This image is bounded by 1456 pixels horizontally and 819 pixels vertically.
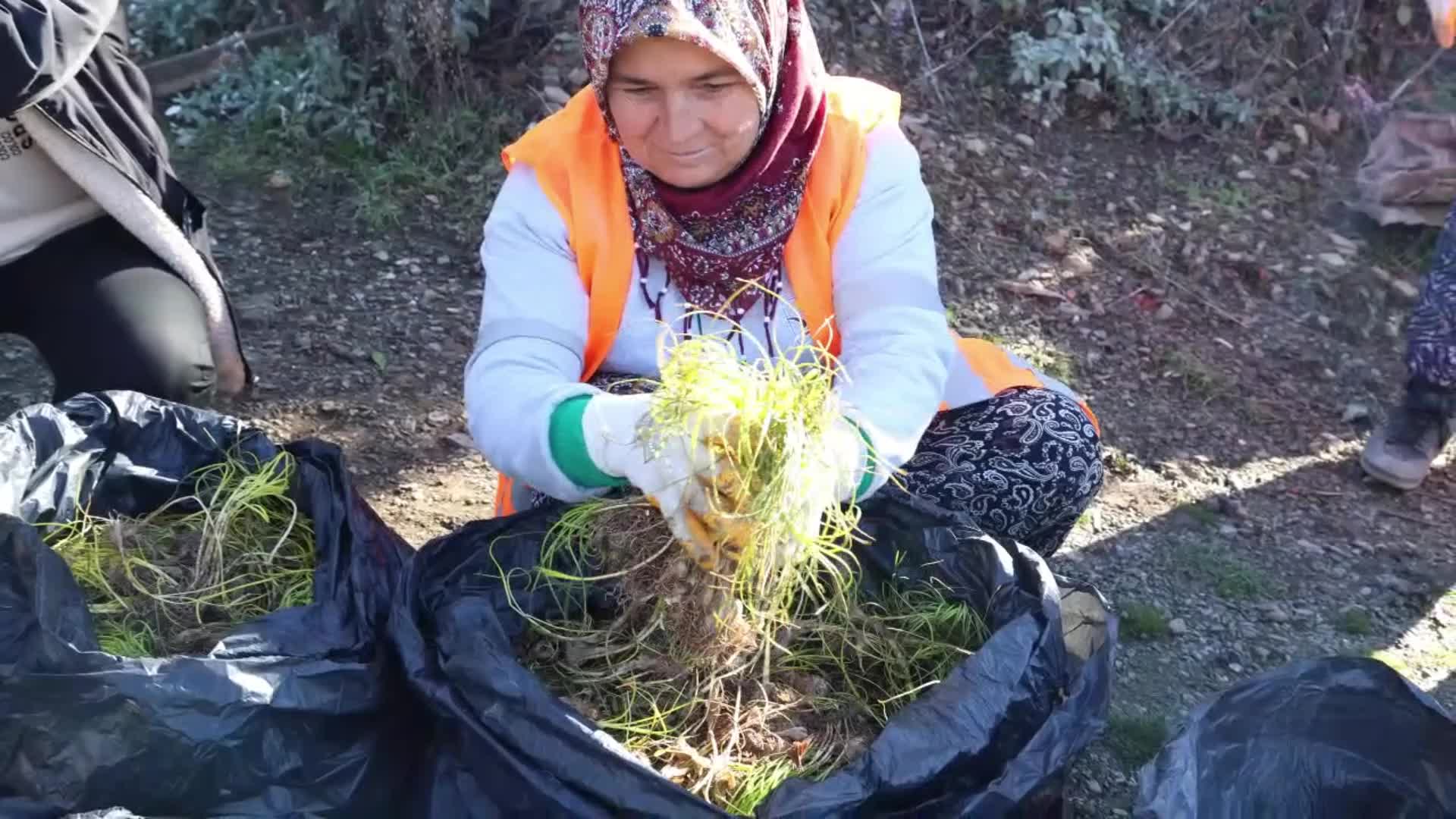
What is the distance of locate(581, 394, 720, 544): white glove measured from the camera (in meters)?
1.43

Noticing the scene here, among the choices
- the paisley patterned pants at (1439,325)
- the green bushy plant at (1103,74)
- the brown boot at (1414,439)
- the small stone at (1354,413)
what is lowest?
the small stone at (1354,413)

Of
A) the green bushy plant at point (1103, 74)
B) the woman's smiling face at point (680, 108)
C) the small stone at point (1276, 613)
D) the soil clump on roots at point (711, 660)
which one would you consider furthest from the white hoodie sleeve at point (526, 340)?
→ the green bushy plant at point (1103, 74)

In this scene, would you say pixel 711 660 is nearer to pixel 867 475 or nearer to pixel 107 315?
pixel 867 475

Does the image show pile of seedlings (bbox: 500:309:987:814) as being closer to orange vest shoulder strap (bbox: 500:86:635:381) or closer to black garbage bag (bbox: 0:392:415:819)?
black garbage bag (bbox: 0:392:415:819)

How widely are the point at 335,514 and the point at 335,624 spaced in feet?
0.57

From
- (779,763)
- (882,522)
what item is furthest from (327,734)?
(882,522)

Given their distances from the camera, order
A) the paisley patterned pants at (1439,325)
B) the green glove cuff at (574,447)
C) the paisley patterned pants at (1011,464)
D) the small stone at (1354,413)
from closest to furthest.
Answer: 1. the green glove cuff at (574,447)
2. the paisley patterned pants at (1011,464)
3. the paisley patterned pants at (1439,325)
4. the small stone at (1354,413)

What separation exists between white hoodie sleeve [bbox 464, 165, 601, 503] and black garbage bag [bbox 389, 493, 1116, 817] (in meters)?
0.15

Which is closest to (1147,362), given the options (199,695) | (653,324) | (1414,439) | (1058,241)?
(1058,241)

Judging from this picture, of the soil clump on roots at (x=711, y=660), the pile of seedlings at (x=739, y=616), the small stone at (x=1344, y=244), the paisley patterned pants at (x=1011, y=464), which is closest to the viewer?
the pile of seedlings at (x=739, y=616)

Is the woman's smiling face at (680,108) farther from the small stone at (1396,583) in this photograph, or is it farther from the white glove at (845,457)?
the small stone at (1396,583)

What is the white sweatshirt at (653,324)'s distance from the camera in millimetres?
1713

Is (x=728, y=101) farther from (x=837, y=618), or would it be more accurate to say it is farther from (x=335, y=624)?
(x=335, y=624)

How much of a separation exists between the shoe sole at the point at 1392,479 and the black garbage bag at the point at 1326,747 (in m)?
1.30
